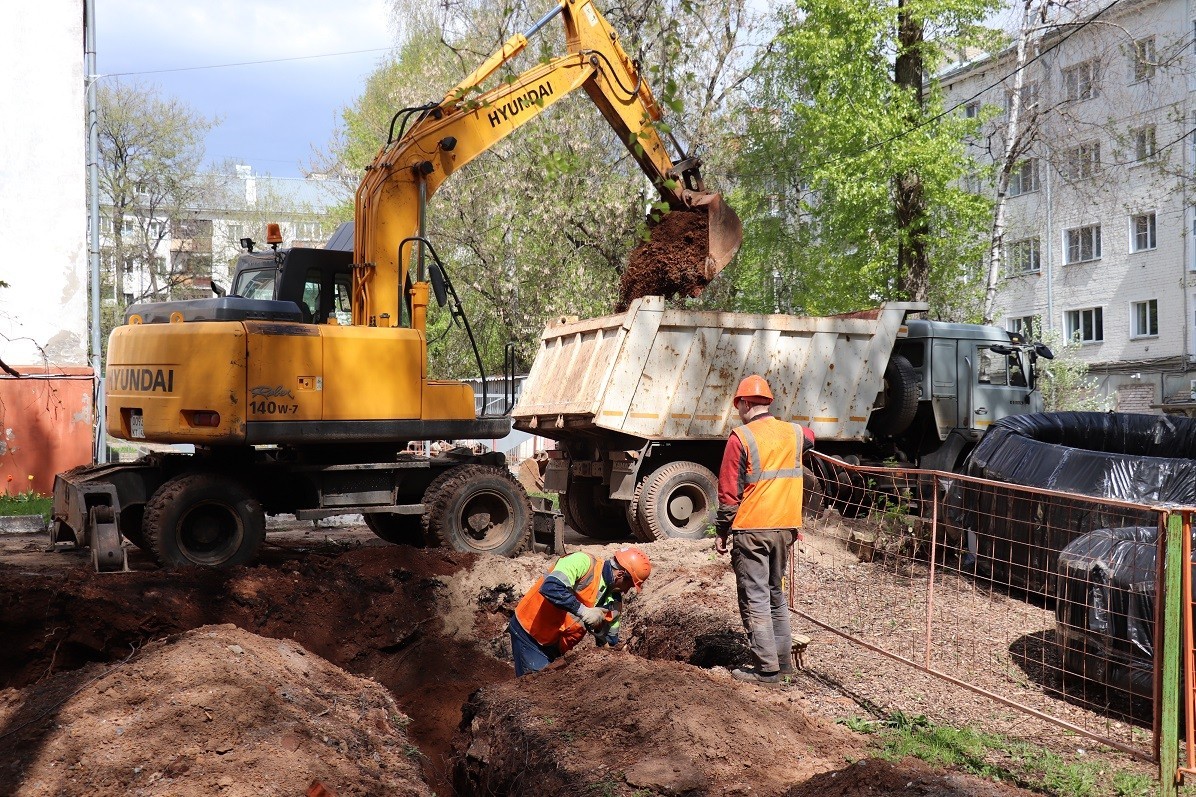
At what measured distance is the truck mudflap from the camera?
8.59m

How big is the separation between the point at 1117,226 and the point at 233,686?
101ft

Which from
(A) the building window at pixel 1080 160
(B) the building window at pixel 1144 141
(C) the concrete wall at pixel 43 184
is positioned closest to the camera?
(C) the concrete wall at pixel 43 184

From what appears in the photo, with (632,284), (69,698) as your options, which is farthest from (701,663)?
(632,284)

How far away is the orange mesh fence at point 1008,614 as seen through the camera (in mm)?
5637

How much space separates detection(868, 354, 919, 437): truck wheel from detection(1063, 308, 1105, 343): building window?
811 inches

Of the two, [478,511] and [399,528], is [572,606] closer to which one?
[478,511]

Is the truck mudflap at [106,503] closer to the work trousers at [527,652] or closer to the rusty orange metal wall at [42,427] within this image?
the work trousers at [527,652]

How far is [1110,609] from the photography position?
584 centimetres

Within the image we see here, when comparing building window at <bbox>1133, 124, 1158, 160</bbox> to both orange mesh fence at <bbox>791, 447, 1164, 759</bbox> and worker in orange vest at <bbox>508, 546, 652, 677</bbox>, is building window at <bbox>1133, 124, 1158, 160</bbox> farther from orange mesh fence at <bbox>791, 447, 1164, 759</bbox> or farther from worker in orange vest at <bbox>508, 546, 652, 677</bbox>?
worker in orange vest at <bbox>508, 546, 652, 677</bbox>

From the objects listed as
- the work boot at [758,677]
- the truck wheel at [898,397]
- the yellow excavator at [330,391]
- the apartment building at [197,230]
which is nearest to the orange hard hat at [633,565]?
the work boot at [758,677]

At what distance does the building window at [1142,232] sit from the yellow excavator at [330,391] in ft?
77.3

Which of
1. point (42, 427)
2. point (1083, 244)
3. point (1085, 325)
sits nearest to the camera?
point (42, 427)

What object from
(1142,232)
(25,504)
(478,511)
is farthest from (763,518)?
(1142,232)

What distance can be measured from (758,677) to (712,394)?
542 cm
